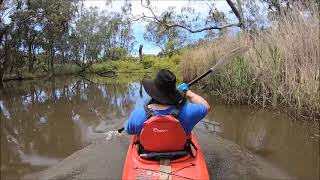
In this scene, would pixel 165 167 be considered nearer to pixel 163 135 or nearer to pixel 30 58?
pixel 163 135

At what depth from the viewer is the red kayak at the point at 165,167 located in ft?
13.2

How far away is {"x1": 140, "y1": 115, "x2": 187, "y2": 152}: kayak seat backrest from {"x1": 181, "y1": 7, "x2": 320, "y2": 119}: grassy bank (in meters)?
3.80

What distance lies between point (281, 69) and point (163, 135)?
5290 millimetres

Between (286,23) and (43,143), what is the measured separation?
5357 mm

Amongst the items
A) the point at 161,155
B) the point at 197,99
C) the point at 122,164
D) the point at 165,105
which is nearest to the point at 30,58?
the point at 122,164

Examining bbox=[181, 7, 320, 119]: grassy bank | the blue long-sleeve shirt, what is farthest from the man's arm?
bbox=[181, 7, 320, 119]: grassy bank

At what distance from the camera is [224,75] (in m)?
11.0

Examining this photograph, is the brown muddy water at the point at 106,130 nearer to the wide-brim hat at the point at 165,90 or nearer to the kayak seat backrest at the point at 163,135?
the kayak seat backrest at the point at 163,135

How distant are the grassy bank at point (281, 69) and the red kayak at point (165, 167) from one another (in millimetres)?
3681

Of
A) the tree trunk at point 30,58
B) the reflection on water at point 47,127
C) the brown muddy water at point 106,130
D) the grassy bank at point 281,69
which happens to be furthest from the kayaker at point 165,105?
the tree trunk at point 30,58

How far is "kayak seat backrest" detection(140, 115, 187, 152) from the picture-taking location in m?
4.02

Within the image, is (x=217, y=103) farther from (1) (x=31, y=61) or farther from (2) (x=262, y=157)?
(1) (x=31, y=61)

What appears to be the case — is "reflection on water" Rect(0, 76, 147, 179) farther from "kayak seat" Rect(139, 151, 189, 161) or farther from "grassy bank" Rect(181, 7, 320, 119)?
"grassy bank" Rect(181, 7, 320, 119)

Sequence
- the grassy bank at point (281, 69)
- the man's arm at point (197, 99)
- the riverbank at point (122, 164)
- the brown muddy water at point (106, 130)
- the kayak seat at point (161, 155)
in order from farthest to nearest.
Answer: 1. the grassy bank at point (281, 69)
2. the brown muddy water at point (106, 130)
3. the riverbank at point (122, 164)
4. the man's arm at point (197, 99)
5. the kayak seat at point (161, 155)
